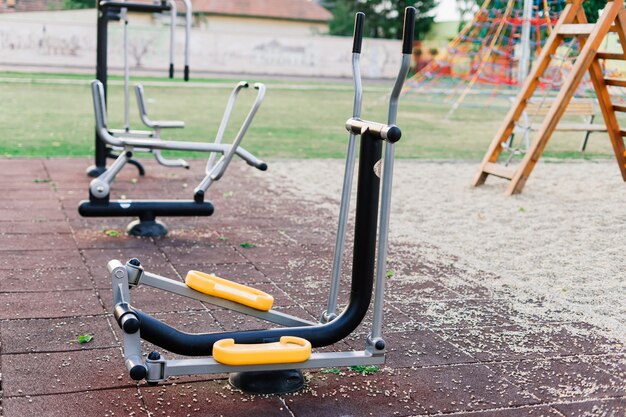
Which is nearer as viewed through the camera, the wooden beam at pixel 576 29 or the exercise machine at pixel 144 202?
the exercise machine at pixel 144 202

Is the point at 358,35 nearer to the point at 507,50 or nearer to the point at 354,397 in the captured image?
the point at 354,397

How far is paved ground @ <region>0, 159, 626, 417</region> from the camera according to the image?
276 centimetres

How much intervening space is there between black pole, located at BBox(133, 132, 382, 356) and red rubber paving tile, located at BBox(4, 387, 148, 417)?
23cm

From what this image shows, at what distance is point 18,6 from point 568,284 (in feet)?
143

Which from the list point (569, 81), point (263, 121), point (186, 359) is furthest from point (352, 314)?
point (263, 121)

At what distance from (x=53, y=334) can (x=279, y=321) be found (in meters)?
1.03

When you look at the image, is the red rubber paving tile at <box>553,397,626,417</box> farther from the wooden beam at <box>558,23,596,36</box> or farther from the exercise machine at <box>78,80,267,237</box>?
the wooden beam at <box>558,23,596,36</box>

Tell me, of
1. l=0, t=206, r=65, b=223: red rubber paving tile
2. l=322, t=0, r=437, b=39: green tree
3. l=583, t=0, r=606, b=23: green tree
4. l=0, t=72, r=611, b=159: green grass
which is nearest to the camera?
l=0, t=206, r=65, b=223: red rubber paving tile

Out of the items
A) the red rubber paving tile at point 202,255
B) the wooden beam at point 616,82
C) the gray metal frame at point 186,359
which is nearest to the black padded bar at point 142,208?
the red rubber paving tile at point 202,255

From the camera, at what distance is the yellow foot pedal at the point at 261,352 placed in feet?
8.49

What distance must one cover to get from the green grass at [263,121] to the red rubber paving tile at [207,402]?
6435 millimetres

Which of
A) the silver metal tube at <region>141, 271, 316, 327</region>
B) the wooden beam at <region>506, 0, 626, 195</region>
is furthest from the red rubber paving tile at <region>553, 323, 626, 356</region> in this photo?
the wooden beam at <region>506, 0, 626, 195</region>

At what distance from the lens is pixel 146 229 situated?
17.3ft

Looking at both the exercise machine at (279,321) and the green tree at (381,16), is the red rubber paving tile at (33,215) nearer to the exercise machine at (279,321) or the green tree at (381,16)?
the exercise machine at (279,321)
